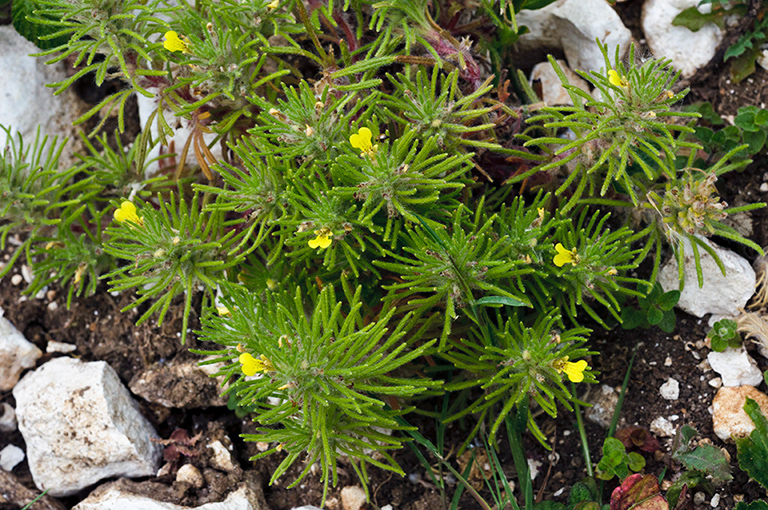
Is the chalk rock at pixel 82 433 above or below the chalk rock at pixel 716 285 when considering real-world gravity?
below

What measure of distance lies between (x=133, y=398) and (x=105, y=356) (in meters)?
0.34

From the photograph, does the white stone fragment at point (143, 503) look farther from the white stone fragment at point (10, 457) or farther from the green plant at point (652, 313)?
the green plant at point (652, 313)

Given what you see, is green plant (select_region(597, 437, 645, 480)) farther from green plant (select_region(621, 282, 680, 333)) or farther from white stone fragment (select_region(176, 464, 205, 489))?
white stone fragment (select_region(176, 464, 205, 489))

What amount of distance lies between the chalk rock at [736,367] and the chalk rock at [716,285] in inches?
7.8

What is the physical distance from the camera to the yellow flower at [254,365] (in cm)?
221

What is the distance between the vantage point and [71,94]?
405 cm

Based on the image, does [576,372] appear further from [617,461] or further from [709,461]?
[709,461]

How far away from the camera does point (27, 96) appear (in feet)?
12.8

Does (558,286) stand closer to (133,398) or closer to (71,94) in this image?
(133,398)

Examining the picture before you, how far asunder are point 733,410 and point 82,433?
3.18 m

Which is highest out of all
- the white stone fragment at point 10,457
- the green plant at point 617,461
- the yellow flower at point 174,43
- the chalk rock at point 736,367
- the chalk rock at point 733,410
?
the yellow flower at point 174,43

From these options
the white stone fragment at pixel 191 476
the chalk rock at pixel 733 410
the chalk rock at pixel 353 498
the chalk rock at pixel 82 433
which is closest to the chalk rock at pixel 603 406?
the chalk rock at pixel 733 410

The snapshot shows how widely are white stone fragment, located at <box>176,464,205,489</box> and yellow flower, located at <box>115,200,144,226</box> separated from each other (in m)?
1.32

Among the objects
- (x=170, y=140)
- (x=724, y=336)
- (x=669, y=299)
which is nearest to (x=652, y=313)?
(x=669, y=299)
